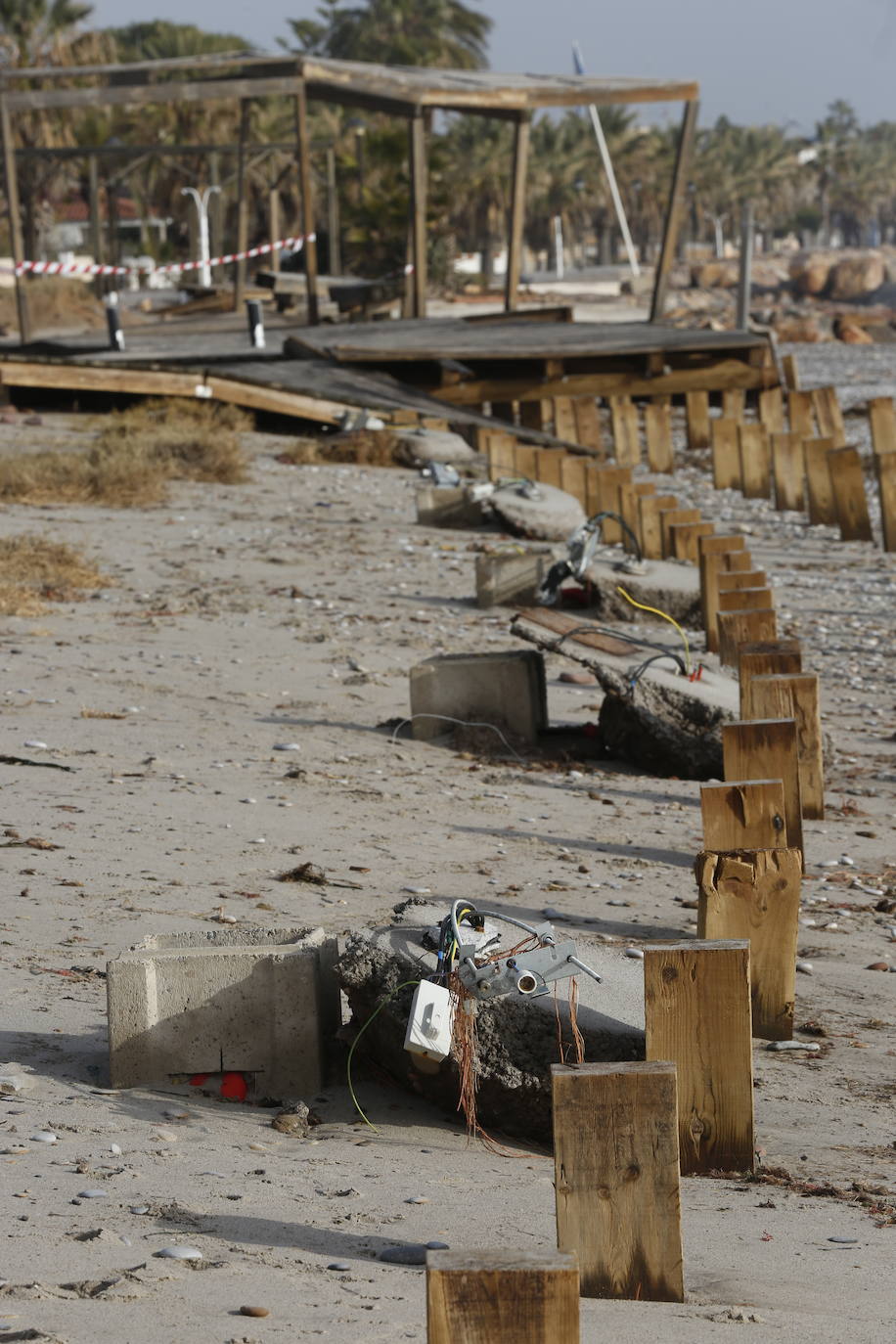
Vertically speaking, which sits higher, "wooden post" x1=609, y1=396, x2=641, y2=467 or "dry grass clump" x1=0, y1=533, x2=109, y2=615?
"wooden post" x1=609, y1=396, x2=641, y2=467

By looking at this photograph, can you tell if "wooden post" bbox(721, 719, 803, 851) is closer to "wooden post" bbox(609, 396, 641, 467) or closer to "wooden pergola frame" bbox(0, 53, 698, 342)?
"wooden post" bbox(609, 396, 641, 467)

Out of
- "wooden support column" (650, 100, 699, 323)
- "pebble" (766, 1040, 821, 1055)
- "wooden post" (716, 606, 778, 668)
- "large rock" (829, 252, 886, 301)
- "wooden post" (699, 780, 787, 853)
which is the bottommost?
"pebble" (766, 1040, 821, 1055)

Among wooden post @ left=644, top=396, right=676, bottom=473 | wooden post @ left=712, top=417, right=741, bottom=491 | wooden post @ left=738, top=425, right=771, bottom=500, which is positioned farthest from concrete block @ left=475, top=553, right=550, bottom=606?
wooden post @ left=644, top=396, right=676, bottom=473

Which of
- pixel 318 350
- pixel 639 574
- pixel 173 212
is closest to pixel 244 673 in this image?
pixel 639 574

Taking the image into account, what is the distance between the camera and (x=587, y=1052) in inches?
161

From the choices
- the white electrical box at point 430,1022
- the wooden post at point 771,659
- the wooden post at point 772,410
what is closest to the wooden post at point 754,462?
the wooden post at point 772,410

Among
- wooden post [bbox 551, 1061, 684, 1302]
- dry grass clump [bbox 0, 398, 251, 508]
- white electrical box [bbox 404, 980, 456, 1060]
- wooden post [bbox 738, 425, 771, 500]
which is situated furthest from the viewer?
wooden post [bbox 738, 425, 771, 500]

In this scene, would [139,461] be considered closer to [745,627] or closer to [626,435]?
[626,435]

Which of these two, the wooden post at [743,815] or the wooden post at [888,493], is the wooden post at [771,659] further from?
the wooden post at [888,493]

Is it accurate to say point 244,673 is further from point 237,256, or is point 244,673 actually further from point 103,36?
point 103,36

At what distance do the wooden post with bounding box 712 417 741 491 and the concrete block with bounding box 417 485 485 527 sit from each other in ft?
18.4

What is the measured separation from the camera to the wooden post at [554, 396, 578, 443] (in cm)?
2148

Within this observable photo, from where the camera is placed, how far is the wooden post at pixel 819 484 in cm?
1688

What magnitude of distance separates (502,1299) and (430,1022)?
1.56 meters
